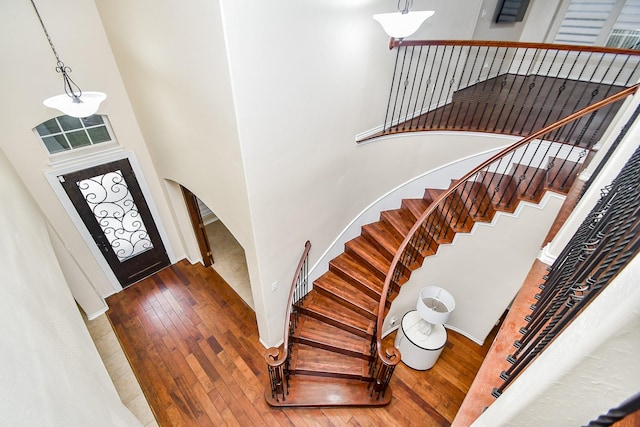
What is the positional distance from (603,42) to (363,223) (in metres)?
5.99

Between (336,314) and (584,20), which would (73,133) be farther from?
(584,20)

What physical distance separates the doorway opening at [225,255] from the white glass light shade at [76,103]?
7.96 ft

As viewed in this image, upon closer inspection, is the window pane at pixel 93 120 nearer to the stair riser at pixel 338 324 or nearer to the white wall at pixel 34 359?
the white wall at pixel 34 359

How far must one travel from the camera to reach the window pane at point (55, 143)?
363 centimetres

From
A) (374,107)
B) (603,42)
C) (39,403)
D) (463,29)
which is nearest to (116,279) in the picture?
(39,403)

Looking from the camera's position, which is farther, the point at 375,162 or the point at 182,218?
the point at 182,218

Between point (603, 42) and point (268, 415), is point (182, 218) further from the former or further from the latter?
point (603, 42)

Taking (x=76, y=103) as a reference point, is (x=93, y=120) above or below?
below

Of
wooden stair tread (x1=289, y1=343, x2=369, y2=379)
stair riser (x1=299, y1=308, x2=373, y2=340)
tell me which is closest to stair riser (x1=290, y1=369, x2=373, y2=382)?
wooden stair tread (x1=289, y1=343, x2=369, y2=379)

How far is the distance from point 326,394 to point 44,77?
5.15 metres

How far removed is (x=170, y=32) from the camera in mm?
2535

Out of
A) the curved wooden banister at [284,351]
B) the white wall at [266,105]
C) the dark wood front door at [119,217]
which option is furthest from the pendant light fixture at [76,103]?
the curved wooden banister at [284,351]

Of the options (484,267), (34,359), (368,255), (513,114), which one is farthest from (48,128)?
(513,114)

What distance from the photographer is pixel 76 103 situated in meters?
2.34
